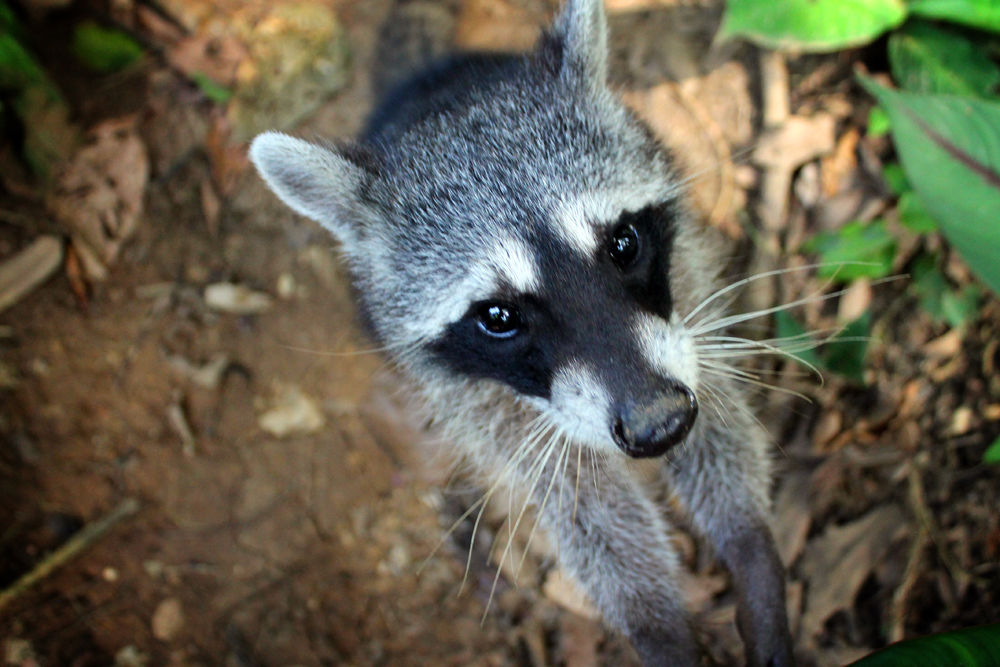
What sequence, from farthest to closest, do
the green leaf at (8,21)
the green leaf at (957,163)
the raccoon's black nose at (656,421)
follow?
1. the green leaf at (8,21)
2. the green leaf at (957,163)
3. the raccoon's black nose at (656,421)

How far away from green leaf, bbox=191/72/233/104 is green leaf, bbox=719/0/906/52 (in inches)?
108

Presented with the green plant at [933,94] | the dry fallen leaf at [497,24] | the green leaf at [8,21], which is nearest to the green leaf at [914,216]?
the green plant at [933,94]

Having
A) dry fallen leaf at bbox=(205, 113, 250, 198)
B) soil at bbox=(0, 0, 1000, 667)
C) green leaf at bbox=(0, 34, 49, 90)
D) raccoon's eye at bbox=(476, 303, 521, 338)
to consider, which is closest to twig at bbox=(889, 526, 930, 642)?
soil at bbox=(0, 0, 1000, 667)

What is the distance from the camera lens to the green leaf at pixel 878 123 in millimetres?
3121

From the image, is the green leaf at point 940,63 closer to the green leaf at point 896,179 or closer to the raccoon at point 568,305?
the green leaf at point 896,179

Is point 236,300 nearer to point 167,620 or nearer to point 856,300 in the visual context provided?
point 167,620

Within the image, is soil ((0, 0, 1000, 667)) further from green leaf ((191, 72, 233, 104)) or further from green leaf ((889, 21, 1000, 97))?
green leaf ((191, 72, 233, 104))

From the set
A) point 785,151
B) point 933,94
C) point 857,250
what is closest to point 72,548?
point 857,250

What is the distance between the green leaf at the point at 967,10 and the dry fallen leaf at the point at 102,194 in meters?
3.96

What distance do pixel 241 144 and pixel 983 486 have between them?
398 cm

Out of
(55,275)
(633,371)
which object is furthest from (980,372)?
(55,275)

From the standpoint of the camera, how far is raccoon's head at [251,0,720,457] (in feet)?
6.06

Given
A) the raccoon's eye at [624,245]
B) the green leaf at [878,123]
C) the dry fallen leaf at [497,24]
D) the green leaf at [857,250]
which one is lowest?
the green leaf at [857,250]

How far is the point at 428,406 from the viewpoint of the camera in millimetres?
2752
